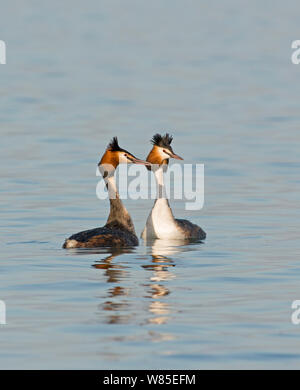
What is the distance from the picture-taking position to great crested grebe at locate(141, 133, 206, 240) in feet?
56.5

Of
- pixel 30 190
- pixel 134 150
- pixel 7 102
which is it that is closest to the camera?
pixel 30 190

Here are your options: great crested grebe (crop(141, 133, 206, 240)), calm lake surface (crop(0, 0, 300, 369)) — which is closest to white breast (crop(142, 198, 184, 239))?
great crested grebe (crop(141, 133, 206, 240))

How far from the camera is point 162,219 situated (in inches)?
690

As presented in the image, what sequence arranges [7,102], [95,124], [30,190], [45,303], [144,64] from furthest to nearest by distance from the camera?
[144,64] → [7,102] → [95,124] → [30,190] → [45,303]

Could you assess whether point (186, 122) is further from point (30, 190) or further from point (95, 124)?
point (30, 190)

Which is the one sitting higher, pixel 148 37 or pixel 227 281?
pixel 148 37

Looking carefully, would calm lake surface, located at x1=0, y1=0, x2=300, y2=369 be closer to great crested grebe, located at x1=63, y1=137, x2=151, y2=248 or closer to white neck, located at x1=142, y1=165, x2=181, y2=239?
great crested grebe, located at x1=63, y1=137, x2=151, y2=248

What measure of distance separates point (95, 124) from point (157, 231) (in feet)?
39.9

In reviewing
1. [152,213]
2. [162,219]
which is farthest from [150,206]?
[162,219]

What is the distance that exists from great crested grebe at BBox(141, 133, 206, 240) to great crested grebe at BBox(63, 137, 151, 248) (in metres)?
0.34

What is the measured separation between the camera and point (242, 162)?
24.0m

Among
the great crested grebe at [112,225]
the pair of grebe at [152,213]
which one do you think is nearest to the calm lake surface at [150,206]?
the great crested grebe at [112,225]

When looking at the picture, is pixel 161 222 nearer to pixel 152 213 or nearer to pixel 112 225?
pixel 152 213

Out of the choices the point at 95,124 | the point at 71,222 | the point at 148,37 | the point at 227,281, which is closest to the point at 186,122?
the point at 95,124
